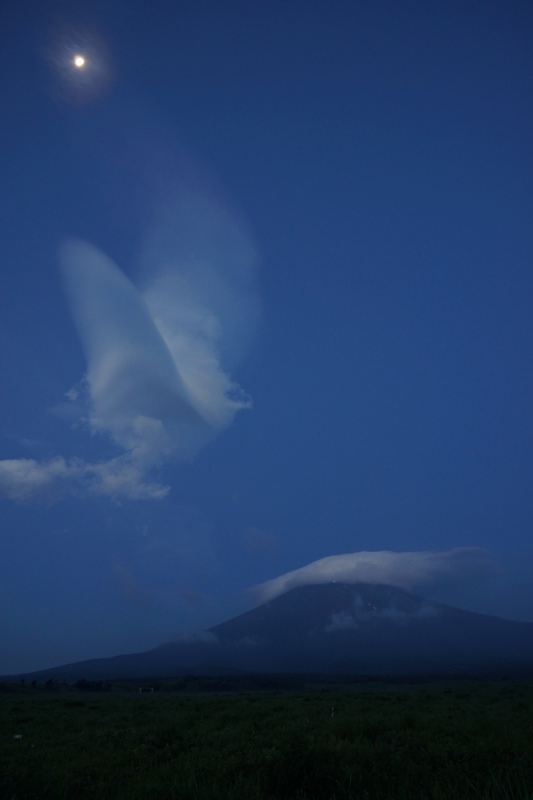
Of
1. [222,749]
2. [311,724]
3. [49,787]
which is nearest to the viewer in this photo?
[49,787]

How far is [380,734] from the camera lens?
36.5ft

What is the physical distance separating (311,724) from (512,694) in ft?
72.0

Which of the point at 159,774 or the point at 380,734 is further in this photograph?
the point at 380,734

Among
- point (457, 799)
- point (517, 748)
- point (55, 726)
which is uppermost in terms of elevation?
point (457, 799)

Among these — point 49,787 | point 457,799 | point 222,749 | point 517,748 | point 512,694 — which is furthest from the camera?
point 512,694

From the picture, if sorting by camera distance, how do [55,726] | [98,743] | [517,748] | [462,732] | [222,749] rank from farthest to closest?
1. [55,726]
2. [98,743]
3. [462,732]
4. [222,749]
5. [517,748]

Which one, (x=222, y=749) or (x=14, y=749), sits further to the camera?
(x=14, y=749)

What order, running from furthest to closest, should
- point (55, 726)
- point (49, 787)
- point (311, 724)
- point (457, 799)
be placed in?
point (55, 726), point (311, 724), point (49, 787), point (457, 799)

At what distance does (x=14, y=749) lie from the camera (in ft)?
38.1

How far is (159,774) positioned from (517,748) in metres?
6.29

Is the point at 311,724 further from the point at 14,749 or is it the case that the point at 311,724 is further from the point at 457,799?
the point at 457,799

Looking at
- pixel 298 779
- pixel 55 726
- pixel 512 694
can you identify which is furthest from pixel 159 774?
pixel 512 694

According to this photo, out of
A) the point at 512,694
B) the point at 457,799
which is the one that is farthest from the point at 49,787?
the point at 512,694

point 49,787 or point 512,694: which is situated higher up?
point 49,787
